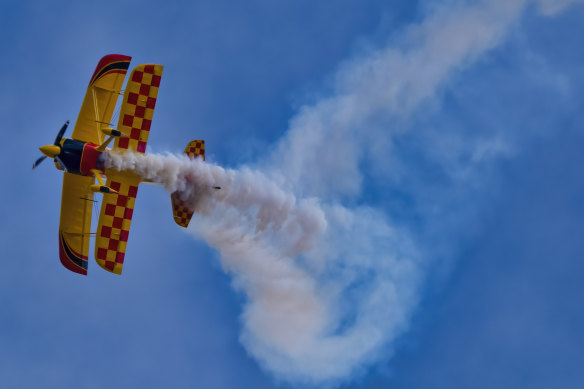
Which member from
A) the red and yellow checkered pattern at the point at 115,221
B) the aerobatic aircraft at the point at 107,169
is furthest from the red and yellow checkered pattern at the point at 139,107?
the red and yellow checkered pattern at the point at 115,221

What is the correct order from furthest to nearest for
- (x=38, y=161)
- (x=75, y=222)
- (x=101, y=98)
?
1. (x=75, y=222)
2. (x=101, y=98)
3. (x=38, y=161)

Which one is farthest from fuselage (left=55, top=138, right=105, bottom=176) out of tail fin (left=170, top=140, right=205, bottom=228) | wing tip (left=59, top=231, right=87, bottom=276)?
tail fin (left=170, top=140, right=205, bottom=228)

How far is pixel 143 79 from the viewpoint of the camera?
111 ft

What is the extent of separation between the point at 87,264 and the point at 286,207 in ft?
29.7

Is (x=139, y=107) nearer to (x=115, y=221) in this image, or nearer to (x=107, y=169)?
(x=107, y=169)

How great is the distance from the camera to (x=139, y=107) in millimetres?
33688

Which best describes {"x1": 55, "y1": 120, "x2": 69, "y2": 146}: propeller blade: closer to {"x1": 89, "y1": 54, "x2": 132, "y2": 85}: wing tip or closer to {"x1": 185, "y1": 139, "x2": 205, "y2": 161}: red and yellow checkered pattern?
{"x1": 89, "y1": 54, "x2": 132, "y2": 85}: wing tip

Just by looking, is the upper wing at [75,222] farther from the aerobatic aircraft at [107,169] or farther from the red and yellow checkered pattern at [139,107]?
the red and yellow checkered pattern at [139,107]

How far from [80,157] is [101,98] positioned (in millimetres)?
2685

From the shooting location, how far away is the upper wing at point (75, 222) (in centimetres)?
3381

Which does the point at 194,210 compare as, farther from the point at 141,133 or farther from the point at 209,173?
the point at 141,133

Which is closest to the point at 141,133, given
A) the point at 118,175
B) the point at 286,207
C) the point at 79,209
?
the point at 118,175

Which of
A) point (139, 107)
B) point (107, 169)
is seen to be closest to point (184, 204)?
point (107, 169)

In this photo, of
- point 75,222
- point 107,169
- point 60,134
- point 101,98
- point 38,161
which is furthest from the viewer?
point 75,222
